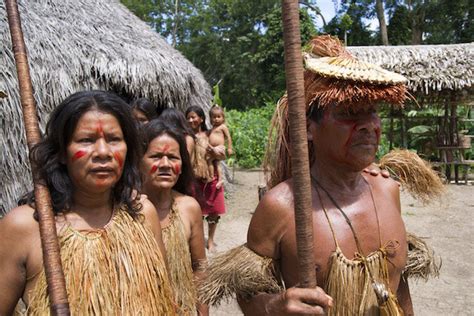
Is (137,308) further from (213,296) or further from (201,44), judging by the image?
(201,44)

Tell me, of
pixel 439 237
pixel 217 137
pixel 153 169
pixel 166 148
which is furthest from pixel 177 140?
pixel 439 237

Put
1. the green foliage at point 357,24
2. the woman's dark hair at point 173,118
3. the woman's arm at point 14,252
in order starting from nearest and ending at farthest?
the woman's arm at point 14,252
the woman's dark hair at point 173,118
the green foliage at point 357,24

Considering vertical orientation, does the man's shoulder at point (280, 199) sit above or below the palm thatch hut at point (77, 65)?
below

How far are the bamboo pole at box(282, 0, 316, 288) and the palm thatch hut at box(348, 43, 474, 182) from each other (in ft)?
33.6

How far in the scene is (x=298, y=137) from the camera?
4.11 ft

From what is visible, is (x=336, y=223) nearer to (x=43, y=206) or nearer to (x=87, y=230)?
(x=87, y=230)

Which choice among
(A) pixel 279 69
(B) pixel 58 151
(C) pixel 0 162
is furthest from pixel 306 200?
(A) pixel 279 69

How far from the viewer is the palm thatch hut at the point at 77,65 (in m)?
5.08

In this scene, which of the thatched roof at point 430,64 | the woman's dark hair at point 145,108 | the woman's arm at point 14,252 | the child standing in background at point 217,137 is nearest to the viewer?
the woman's arm at point 14,252

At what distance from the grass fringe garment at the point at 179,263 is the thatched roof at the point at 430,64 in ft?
30.4

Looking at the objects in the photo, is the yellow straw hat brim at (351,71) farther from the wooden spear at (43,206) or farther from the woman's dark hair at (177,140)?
the woman's dark hair at (177,140)

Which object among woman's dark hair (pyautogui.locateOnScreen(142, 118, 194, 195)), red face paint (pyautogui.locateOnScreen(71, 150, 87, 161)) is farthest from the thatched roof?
red face paint (pyautogui.locateOnScreen(71, 150, 87, 161))

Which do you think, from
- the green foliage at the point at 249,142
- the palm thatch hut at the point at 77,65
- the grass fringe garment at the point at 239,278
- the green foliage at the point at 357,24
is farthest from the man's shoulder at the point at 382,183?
the green foliage at the point at 357,24

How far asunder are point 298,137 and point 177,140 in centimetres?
142
